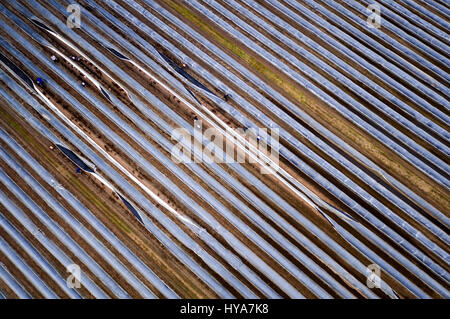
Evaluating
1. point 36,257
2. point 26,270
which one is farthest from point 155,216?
point 26,270

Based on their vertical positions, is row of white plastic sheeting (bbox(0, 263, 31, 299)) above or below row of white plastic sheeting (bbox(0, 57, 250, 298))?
below

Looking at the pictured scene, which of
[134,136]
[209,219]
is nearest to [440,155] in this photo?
[209,219]

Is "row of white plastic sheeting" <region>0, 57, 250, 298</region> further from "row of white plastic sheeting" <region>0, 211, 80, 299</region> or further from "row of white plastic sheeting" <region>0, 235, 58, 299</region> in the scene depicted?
"row of white plastic sheeting" <region>0, 235, 58, 299</region>

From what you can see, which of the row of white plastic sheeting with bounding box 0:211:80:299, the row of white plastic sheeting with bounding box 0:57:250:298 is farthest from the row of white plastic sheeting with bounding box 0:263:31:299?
the row of white plastic sheeting with bounding box 0:57:250:298

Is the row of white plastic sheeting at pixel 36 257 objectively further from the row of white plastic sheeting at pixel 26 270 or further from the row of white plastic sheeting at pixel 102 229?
the row of white plastic sheeting at pixel 102 229

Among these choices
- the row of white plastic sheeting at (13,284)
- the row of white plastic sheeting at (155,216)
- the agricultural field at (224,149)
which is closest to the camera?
the row of white plastic sheeting at (155,216)

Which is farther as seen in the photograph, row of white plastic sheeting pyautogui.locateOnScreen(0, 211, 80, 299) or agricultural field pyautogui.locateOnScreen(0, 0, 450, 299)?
agricultural field pyautogui.locateOnScreen(0, 0, 450, 299)

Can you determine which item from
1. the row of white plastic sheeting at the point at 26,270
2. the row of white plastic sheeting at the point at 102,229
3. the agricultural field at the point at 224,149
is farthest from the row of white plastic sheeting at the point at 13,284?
the row of white plastic sheeting at the point at 102,229

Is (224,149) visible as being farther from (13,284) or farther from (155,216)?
(13,284)
